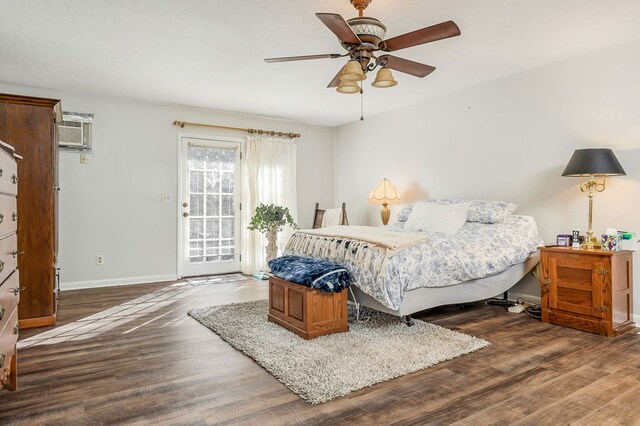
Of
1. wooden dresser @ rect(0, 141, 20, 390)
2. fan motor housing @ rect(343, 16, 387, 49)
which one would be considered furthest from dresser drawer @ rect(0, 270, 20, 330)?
fan motor housing @ rect(343, 16, 387, 49)

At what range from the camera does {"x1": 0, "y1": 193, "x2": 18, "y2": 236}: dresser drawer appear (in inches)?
70.4

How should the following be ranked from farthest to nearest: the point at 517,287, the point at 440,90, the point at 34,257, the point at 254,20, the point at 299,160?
the point at 299,160 < the point at 440,90 < the point at 517,287 < the point at 34,257 < the point at 254,20

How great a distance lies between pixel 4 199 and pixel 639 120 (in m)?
4.51

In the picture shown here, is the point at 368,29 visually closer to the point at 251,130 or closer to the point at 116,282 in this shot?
the point at 251,130

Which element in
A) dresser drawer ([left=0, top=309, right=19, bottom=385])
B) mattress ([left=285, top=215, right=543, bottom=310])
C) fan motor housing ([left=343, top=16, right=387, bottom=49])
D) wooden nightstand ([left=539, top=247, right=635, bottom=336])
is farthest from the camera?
wooden nightstand ([left=539, top=247, right=635, bottom=336])

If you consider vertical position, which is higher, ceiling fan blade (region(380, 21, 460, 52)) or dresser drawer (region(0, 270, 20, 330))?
ceiling fan blade (region(380, 21, 460, 52))

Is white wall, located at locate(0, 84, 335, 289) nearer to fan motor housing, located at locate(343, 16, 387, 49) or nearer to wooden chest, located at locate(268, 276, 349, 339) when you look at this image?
wooden chest, located at locate(268, 276, 349, 339)

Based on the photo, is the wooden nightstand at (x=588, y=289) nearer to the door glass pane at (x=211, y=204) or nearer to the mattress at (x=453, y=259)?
the mattress at (x=453, y=259)

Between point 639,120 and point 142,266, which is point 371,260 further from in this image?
point 142,266

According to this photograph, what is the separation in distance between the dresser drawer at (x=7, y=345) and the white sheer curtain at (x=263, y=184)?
13.0 feet

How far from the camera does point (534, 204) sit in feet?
13.7

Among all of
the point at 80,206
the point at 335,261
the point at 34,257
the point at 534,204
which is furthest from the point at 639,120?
the point at 80,206

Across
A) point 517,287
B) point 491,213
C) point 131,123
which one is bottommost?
point 517,287

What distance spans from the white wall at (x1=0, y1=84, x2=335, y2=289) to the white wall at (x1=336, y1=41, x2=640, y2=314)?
292 centimetres
